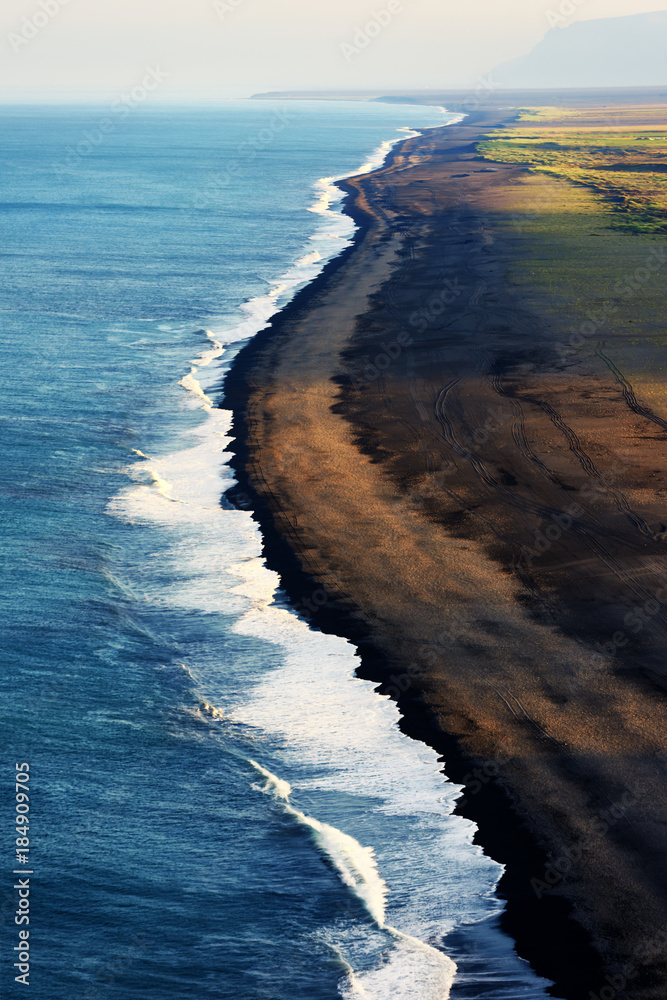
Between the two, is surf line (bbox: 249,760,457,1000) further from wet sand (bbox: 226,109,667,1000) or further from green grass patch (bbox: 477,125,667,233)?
green grass patch (bbox: 477,125,667,233)

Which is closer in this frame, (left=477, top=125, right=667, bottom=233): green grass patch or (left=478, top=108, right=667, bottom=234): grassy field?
(left=477, top=125, right=667, bottom=233): green grass patch

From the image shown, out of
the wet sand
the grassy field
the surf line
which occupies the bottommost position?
the surf line

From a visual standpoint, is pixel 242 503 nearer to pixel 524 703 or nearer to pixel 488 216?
pixel 524 703

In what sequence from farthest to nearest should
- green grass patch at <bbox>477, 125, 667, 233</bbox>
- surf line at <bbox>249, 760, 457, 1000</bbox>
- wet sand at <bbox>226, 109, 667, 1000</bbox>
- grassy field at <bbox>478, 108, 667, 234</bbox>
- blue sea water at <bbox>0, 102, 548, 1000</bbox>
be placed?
grassy field at <bbox>478, 108, 667, 234</bbox>, green grass patch at <bbox>477, 125, 667, 233</bbox>, wet sand at <bbox>226, 109, 667, 1000</bbox>, surf line at <bbox>249, 760, 457, 1000</bbox>, blue sea water at <bbox>0, 102, 548, 1000</bbox>

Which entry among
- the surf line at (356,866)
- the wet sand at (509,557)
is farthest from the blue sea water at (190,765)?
the wet sand at (509,557)

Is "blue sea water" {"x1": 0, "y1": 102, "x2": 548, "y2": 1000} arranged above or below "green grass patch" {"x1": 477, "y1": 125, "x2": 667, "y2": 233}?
below

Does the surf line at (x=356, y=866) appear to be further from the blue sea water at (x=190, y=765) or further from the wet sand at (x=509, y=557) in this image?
the wet sand at (x=509, y=557)

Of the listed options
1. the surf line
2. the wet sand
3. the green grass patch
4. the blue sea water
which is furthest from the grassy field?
the surf line
